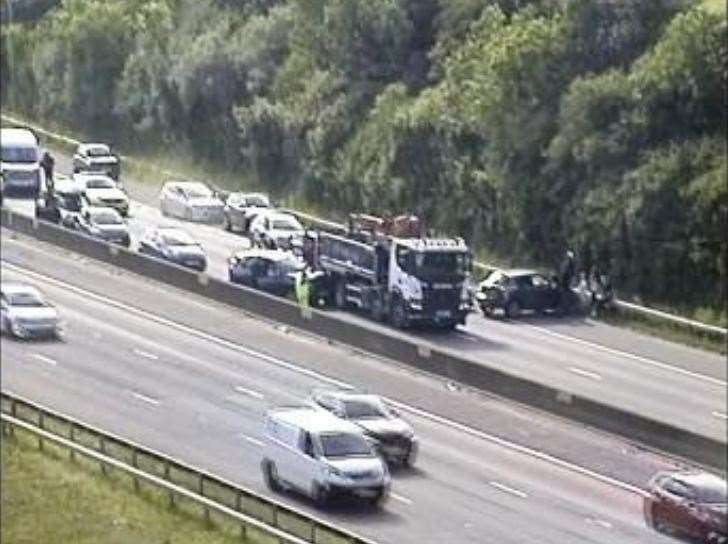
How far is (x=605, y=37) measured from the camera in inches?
272

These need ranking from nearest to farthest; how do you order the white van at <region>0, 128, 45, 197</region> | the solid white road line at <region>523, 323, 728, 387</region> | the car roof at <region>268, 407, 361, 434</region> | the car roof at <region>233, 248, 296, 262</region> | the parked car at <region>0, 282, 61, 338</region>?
the car roof at <region>268, 407, 361, 434</region> → the car roof at <region>233, 248, 296, 262</region> → the solid white road line at <region>523, 323, 728, 387</region> → the white van at <region>0, 128, 45, 197</region> → the parked car at <region>0, 282, 61, 338</region>

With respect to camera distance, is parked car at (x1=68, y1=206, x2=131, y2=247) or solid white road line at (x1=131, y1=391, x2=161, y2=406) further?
solid white road line at (x1=131, y1=391, x2=161, y2=406)

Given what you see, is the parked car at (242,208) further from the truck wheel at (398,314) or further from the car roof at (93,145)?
the truck wheel at (398,314)

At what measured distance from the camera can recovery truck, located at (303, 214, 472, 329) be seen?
583 cm

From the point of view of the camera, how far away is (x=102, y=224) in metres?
6.38

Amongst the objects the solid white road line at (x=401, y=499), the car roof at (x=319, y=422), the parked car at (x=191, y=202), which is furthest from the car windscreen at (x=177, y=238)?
the solid white road line at (x=401, y=499)

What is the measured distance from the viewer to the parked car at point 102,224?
6289mm

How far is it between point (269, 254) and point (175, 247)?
0.52 metres

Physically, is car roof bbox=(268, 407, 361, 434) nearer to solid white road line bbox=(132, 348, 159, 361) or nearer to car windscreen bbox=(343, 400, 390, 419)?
car windscreen bbox=(343, 400, 390, 419)

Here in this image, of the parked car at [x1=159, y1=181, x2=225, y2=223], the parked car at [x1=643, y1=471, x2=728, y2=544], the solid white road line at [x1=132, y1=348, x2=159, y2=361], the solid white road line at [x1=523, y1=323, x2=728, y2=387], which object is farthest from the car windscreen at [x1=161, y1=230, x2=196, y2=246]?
the parked car at [x1=643, y1=471, x2=728, y2=544]

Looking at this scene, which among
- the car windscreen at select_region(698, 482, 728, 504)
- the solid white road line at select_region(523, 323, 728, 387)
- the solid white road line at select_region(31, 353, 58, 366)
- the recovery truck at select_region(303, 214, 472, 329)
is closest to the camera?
the car windscreen at select_region(698, 482, 728, 504)

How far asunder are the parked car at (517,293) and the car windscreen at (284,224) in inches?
22.6

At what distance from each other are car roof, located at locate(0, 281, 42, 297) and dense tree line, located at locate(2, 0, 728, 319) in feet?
1.84

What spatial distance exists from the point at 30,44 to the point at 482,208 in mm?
1590
